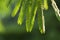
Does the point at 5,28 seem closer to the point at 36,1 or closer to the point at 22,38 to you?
the point at 22,38

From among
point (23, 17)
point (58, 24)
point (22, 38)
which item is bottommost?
point (22, 38)

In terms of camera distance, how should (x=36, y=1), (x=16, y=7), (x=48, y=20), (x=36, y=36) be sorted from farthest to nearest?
(x=36, y=36) → (x=48, y=20) → (x=16, y=7) → (x=36, y=1)

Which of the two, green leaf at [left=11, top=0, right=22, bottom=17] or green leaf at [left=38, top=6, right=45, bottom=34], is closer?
green leaf at [left=38, top=6, right=45, bottom=34]

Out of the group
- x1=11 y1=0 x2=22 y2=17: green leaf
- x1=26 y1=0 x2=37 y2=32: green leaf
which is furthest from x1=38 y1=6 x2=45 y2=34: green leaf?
x1=11 y1=0 x2=22 y2=17: green leaf

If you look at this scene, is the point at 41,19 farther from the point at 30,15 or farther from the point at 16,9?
the point at 16,9

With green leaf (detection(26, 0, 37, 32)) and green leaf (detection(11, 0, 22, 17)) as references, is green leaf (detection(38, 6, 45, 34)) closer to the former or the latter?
green leaf (detection(26, 0, 37, 32))

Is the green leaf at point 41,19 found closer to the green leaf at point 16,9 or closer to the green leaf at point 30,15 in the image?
the green leaf at point 30,15

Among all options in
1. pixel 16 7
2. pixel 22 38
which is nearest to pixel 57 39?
pixel 22 38

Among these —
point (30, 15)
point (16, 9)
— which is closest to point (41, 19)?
point (30, 15)

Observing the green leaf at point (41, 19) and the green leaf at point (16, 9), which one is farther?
the green leaf at point (16, 9)

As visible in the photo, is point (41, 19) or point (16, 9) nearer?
point (41, 19)

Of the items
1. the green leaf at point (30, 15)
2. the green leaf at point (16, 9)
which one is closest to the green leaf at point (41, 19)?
the green leaf at point (30, 15)
